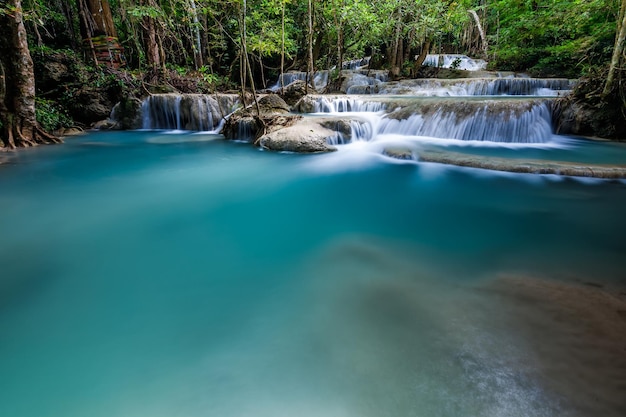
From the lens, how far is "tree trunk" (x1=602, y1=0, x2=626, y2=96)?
21.8ft

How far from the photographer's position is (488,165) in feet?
19.2

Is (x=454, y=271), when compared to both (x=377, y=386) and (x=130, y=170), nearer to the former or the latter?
(x=377, y=386)

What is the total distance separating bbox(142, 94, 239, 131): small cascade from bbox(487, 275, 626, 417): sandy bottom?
11.0 meters

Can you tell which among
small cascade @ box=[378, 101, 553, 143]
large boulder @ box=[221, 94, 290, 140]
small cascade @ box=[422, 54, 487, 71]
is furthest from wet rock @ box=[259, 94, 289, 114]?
small cascade @ box=[422, 54, 487, 71]

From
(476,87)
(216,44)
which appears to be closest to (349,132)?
(476,87)

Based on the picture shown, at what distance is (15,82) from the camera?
310 inches

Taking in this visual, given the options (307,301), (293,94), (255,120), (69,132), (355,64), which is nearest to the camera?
(307,301)

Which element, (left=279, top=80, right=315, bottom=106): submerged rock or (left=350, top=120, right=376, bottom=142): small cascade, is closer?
(left=350, top=120, right=376, bottom=142): small cascade

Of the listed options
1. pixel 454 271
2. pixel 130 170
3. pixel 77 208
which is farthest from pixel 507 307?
pixel 130 170

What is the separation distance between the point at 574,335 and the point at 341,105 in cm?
1059

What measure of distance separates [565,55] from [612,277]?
15.2 meters

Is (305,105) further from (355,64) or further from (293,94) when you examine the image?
(355,64)

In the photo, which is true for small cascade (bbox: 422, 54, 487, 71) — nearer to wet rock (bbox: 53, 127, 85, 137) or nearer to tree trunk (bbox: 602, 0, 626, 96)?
tree trunk (bbox: 602, 0, 626, 96)

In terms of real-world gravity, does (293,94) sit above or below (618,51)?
below
